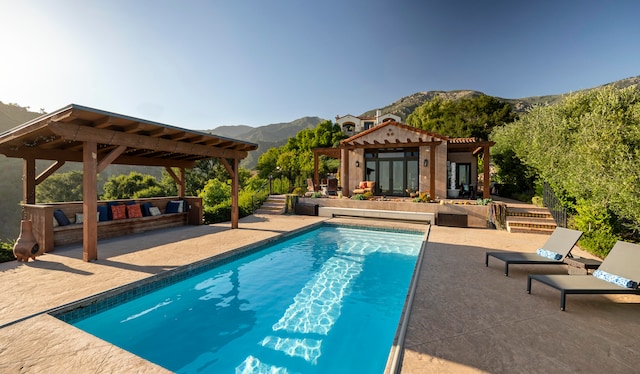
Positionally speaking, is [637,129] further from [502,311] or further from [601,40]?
[601,40]

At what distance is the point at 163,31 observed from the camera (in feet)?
42.0

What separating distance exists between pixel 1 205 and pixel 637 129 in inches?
2411

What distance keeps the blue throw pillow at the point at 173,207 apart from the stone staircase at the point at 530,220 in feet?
44.8

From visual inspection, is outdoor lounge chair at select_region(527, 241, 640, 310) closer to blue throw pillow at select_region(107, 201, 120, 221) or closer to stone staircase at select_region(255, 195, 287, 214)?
blue throw pillow at select_region(107, 201, 120, 221)

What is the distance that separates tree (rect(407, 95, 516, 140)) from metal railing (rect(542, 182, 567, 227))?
27.0m

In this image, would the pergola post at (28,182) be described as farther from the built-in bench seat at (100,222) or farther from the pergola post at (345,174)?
the pergola post at (345,174)

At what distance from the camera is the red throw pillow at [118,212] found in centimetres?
939

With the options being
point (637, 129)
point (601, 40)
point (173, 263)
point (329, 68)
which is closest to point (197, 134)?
point (173, 263)

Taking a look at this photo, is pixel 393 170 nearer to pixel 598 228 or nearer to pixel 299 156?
pixel 598 228

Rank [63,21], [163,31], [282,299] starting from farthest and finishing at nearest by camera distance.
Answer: [163,31]
[63,21]
[282,299]

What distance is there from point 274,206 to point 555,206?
13.2 metres

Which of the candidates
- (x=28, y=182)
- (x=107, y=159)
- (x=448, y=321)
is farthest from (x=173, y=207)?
(x=448, y=321)

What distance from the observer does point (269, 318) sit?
472 cm

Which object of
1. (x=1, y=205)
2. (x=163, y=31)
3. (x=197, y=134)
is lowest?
(x=1, y=205)
